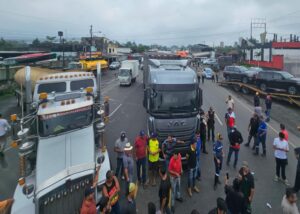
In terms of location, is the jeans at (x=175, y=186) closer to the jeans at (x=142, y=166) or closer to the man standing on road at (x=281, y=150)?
the jeans at (x=142, y=166)

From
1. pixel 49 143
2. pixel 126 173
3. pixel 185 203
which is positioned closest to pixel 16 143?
pixel 49 143

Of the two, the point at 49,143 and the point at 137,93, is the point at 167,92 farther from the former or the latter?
the point at 137,93

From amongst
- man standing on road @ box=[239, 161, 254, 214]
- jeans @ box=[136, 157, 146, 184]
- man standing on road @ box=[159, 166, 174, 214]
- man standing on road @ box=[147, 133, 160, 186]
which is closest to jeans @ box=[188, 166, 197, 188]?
man standing on road @ box=[147, 133, 160, 186]

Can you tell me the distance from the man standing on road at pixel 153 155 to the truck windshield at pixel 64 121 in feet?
7.38

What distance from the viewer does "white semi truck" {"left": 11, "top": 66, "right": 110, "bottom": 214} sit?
19.3 ft

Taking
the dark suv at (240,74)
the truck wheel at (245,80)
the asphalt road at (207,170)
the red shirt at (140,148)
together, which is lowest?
the asphalt road at (207,170)

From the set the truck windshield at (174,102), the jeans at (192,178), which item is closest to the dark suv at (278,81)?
the truck windshield at (174,102)

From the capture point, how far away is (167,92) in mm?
11008

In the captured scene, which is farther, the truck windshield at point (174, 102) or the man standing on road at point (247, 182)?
the truck windshield at point (174, 102)

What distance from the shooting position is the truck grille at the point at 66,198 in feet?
18.8

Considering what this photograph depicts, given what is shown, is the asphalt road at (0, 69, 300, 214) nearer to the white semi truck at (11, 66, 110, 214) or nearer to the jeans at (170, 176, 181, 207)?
the jeans at (170, 176, 181, 207)

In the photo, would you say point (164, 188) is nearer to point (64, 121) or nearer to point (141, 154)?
point (141, 154)

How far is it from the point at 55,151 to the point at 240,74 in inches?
971

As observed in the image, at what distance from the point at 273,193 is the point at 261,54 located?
45.3 m
